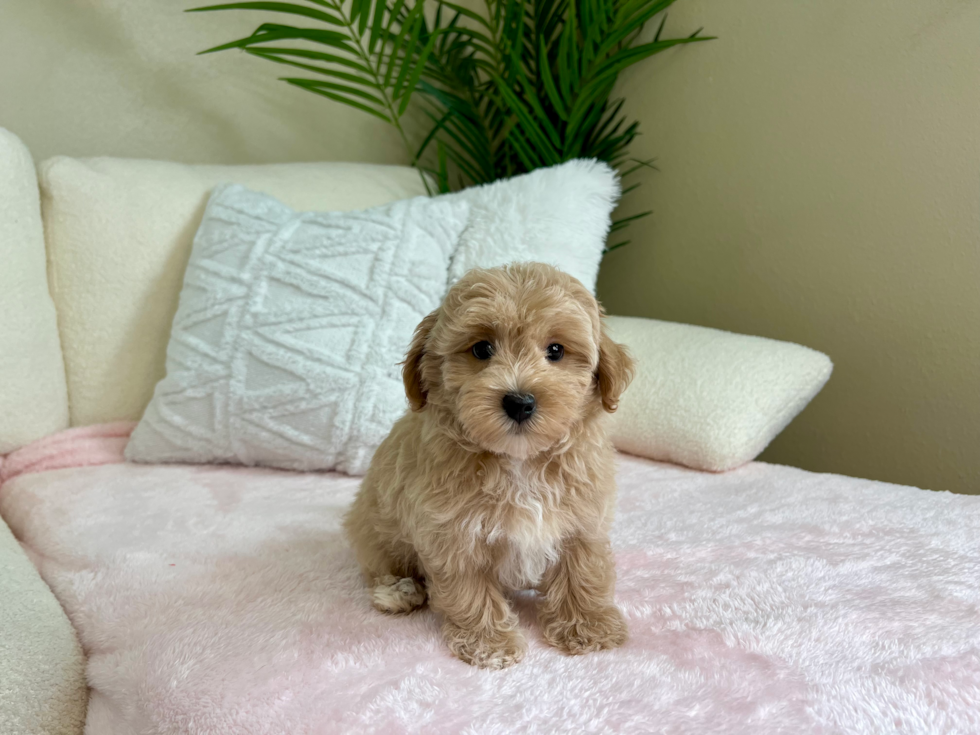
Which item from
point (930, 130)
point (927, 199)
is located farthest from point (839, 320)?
point (930, 130)

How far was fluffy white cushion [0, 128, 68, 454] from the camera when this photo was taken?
6.15ft

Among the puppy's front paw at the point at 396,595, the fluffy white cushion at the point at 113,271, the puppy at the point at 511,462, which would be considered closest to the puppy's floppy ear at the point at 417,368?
the puppy at the point at 511,462

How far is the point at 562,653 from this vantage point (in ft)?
3.65

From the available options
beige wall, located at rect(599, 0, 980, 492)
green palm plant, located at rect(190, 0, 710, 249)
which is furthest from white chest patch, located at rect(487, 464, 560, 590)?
green palm plant, located at rect(190, 0, 710, 249)

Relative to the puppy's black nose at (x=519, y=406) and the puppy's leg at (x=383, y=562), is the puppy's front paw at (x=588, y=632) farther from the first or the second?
the puppy's black nose at (x=519, y=406)

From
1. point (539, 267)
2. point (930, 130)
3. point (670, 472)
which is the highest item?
point (930, 130)

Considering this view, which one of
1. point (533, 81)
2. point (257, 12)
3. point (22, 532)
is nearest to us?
point (22, 532)

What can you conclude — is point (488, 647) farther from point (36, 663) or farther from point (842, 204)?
point (842, 204)

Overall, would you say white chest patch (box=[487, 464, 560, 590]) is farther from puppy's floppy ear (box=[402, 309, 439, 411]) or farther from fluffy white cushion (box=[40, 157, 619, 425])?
fluffy white cushion (box=[40, 157, 619, 425])

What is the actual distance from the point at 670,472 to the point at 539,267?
0.99 metres

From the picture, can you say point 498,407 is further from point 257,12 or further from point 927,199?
point 257,12

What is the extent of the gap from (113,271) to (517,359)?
153 cm

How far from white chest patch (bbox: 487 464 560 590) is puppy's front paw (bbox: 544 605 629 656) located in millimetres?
115

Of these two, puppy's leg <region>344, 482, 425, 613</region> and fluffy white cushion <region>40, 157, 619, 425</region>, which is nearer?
puppy's leg <region>344, 482, 425, 613</region>
